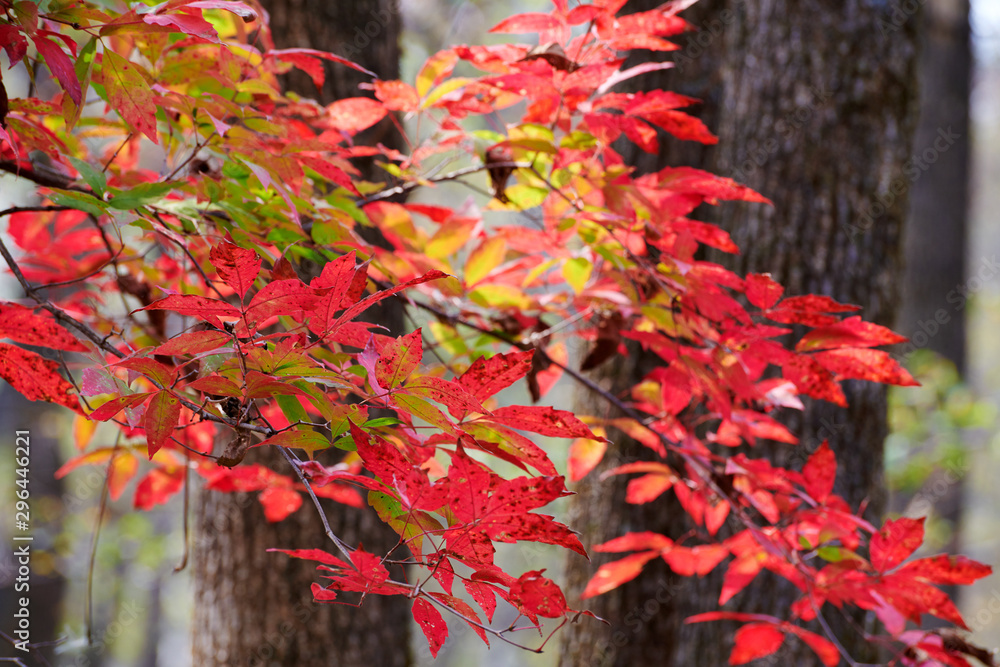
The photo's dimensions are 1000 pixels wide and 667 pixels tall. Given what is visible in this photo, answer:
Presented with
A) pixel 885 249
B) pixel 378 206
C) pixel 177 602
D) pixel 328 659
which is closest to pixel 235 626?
pixel 328 659

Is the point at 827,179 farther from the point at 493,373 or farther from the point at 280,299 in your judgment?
the point at 280,299

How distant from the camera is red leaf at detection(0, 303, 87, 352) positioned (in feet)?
2.36

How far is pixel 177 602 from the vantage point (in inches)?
568

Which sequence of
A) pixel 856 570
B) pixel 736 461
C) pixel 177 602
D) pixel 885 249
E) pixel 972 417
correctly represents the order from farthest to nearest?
pixel 177 602, pixel 972 417, pixel 885 249, pixel 736 461, pixel 856 570

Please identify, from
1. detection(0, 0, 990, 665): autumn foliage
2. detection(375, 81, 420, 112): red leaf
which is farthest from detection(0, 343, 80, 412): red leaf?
detection(375, 81, 420, 112): red leaf

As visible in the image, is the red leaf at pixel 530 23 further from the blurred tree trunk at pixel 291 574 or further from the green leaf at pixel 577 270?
the blurred tree trunk at pixel 291 574

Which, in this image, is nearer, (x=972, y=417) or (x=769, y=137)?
(x=769, y=137)

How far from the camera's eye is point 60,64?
67 centimetres

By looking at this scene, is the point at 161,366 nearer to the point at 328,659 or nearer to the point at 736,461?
the point at 736,461

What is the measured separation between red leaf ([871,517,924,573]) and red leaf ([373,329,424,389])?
771 millimetres

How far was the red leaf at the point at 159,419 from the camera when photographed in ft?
1.88

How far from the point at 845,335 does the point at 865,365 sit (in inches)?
1.9

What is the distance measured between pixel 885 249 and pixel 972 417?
301 cm

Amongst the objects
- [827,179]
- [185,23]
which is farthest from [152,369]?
[827,179]
